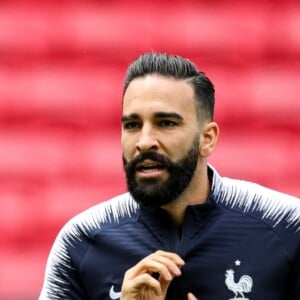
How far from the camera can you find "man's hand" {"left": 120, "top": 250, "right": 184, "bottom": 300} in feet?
8.38

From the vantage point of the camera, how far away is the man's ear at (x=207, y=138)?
2793mm

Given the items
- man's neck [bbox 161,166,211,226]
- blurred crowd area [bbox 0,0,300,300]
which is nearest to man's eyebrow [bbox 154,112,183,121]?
man's neck [bbox 161,166,211,226]

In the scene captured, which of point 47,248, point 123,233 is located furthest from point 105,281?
point 47,248

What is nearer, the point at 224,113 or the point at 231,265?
the point at 231,265

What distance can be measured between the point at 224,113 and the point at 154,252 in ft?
3.75

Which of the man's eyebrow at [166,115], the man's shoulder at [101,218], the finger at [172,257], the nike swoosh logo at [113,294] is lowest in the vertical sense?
the nike swoosh logo at [113,294]

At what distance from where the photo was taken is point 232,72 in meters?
3.82

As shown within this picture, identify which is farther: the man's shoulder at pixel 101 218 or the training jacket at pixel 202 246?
the man's shoulder at pixel 101 218

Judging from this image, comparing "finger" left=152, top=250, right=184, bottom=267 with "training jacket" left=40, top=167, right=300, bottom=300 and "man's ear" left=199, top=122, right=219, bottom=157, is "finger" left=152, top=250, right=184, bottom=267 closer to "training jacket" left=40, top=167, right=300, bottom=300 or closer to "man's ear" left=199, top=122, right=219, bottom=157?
"training jacket" left=40, top=167, right=300, bottom=300

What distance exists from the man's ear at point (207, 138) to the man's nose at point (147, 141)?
15cm

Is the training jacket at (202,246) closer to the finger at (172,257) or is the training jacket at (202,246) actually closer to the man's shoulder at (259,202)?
the man's shoulder at (259,202)

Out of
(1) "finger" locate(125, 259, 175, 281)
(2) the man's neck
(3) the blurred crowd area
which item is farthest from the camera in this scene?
(3) the blurred crowd area

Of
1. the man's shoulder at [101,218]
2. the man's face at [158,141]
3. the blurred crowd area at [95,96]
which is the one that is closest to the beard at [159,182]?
the man's face at [158,141]

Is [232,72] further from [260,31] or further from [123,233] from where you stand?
[123,233]
